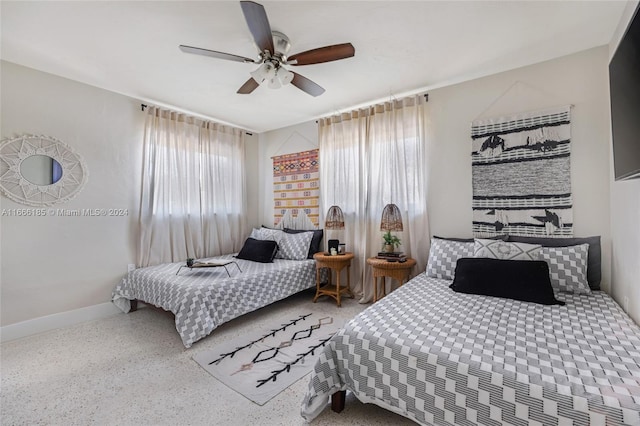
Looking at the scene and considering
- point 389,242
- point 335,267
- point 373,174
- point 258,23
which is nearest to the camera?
point 258,23

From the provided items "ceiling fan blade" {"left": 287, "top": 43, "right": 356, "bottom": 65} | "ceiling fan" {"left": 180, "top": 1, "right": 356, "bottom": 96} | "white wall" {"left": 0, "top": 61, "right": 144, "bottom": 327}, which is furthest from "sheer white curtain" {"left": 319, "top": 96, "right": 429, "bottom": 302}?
"white wall" {"left": 0, "top": 61, "right": 144, "bottom": 327}

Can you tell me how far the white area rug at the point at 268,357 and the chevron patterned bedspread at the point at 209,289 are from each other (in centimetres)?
27

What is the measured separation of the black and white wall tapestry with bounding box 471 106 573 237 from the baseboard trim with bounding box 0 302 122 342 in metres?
4.21

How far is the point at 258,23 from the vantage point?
5.62ft

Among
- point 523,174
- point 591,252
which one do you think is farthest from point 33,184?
point 591,252

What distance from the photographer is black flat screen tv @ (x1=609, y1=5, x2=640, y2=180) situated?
3.96ft

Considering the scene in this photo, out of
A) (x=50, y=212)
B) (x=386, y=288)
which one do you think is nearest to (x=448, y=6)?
(x=386, y=288)

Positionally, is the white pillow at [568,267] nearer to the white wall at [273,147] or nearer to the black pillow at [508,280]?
the black pillow at [508,280]

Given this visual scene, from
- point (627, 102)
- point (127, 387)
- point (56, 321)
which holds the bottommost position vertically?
point (127, 387)

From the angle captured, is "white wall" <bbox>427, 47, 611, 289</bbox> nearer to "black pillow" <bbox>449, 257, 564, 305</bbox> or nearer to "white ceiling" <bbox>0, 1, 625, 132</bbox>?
"white ceiling" <bbox>0, 1, 625, 132</bbox>

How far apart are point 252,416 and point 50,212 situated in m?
2.88

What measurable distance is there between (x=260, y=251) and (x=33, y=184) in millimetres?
2390

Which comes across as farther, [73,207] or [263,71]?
[73,207]

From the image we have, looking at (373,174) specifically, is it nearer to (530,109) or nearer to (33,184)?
(530,109)
